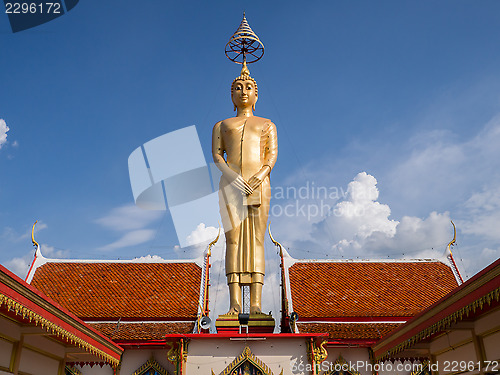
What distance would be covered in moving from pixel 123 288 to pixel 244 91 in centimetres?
629

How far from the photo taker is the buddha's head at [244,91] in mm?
11234

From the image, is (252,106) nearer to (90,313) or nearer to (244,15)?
(244,15)

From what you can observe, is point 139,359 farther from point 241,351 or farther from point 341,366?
point 341,366

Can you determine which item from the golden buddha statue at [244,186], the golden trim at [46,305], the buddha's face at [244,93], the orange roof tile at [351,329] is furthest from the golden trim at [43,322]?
the buddha's face at [244,93]

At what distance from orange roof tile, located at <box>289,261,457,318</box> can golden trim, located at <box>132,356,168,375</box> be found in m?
3.71

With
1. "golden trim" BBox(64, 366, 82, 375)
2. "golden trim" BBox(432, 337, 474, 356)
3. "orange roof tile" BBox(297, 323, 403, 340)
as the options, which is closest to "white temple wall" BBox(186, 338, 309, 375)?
"golden trim" BBox(432, 337, 474, 356)

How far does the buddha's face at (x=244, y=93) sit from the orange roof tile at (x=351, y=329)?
5.53m

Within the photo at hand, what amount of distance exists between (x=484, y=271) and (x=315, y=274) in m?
9.36

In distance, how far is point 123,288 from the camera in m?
13.0

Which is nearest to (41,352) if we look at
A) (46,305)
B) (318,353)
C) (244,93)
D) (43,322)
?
(43,322)

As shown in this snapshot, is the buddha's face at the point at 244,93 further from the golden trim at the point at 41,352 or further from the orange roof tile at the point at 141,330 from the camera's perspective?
the golden trim at the point at 41,352

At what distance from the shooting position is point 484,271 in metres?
4.72

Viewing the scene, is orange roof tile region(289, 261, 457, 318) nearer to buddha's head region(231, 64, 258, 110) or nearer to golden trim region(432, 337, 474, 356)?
golden trim region(432, 337, 474, 356)

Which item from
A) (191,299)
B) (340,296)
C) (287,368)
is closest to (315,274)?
(340,296)
